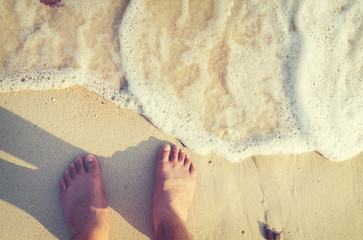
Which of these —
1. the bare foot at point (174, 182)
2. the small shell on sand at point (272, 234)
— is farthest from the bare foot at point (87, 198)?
the small shell on sand at point (272, 234)

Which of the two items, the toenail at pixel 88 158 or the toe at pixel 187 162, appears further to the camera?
the toe at pixel 187 162

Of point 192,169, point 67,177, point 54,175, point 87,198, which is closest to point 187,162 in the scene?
point 192,169

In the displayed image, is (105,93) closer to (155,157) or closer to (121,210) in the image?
(155,157)

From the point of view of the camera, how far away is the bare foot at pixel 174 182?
6.57ft

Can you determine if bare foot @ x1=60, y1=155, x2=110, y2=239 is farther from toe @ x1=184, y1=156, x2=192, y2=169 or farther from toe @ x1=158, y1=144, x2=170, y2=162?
toe @ x1=184, y1=156, x2=192, y2=169

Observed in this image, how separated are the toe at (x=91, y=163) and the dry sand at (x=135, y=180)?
60 millimetres

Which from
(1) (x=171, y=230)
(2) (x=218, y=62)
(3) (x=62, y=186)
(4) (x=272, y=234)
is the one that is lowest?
(4) (x=272, y=234)

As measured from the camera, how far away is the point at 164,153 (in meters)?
2.01

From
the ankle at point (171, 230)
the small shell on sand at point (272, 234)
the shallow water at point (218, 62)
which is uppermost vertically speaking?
the shallow water at point (218, 62)

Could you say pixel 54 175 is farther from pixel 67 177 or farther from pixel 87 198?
pixel 87 198

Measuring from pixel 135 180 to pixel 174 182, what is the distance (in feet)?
1.13

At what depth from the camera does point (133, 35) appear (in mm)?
2062

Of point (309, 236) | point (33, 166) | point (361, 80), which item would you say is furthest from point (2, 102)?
point (361, 80)

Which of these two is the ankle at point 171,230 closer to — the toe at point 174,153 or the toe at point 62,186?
the toe at point 174,153
